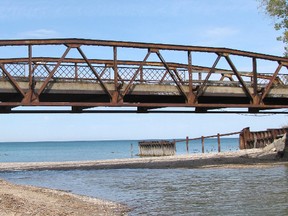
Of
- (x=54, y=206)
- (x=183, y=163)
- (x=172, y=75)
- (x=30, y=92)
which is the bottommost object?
(x=54, y=206)

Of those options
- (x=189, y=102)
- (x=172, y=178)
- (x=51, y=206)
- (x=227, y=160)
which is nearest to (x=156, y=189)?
(x=172, y=178)

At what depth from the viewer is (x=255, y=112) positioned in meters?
34.0

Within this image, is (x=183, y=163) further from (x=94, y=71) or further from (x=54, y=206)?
(x=54, y=206)

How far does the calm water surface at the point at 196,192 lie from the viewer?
15.7m

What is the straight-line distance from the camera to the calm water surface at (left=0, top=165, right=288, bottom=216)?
15742mm

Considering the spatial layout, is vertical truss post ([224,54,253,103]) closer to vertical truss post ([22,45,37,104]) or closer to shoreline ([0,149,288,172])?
shoreline ([0,149,288,172])

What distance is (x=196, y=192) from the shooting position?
20156mm

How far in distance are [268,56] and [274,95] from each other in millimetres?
2768

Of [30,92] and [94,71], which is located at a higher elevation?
[94,71]

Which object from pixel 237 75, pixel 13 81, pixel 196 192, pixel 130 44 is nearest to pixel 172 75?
pixel 130 44

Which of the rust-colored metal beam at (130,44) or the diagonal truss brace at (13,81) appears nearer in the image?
the diagonal truss brace at (13,81)

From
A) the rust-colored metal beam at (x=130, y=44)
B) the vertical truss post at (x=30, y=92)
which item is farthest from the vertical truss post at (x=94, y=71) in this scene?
the vertical truss post at (x=30, y=92)

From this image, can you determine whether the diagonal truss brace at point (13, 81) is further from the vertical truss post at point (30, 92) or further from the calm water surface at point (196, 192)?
the calm water surface at point (196, 192)

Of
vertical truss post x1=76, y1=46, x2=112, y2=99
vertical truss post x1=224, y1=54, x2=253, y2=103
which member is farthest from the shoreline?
vertical truss post x1=76, y1=46, x2=112, y2=99
